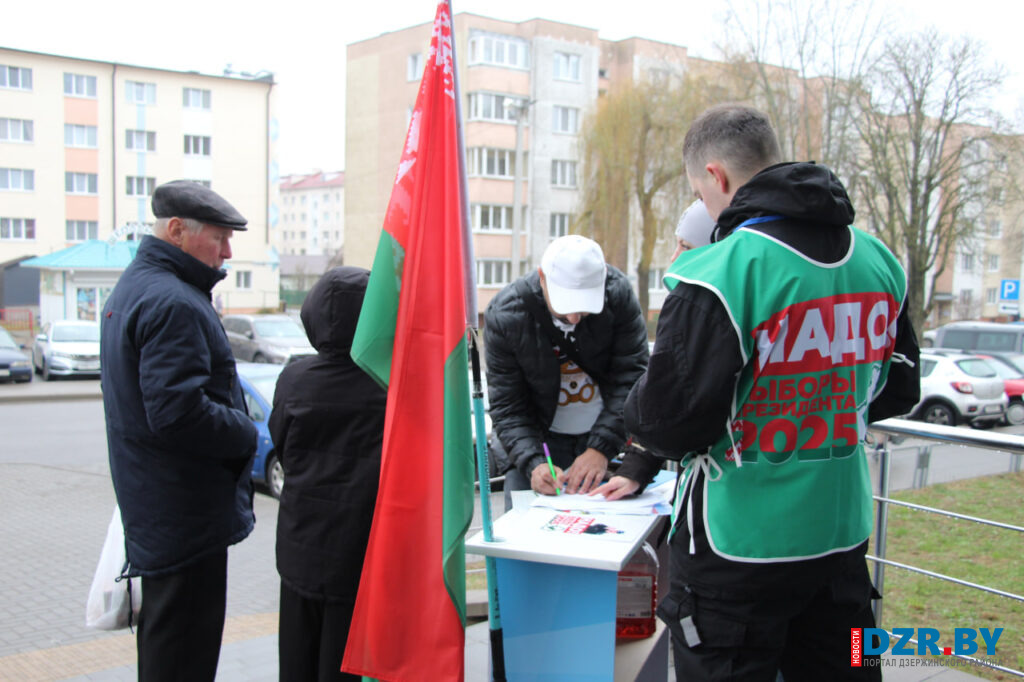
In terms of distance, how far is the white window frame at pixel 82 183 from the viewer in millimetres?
43875

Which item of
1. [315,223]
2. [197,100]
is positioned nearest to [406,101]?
[197,100]

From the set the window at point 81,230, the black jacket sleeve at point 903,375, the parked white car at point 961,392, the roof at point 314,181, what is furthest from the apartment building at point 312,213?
the black jacket sleeve at point 903,375

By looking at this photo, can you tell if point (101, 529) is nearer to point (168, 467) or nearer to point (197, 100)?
point (168, 467)

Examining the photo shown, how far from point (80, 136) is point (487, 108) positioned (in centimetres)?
2174

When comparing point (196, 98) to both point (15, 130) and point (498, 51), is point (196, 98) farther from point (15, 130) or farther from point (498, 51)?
point (498, 51)

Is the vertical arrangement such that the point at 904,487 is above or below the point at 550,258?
below

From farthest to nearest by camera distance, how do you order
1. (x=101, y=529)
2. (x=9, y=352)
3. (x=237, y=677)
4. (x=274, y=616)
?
(x=9, y=352) → (x=101, y=529) → (x=274, y=616) → (x=237, y=677)

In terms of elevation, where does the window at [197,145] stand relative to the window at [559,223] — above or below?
above

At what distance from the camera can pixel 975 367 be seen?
1758 centimetres

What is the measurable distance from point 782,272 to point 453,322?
3.31 feet

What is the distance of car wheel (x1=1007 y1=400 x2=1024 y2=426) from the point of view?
17.8 m

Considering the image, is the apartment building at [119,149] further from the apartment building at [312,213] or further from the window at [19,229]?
the apartment building at [312,213]

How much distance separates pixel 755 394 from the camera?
1989mm

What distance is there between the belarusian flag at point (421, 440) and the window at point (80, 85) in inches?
1920
